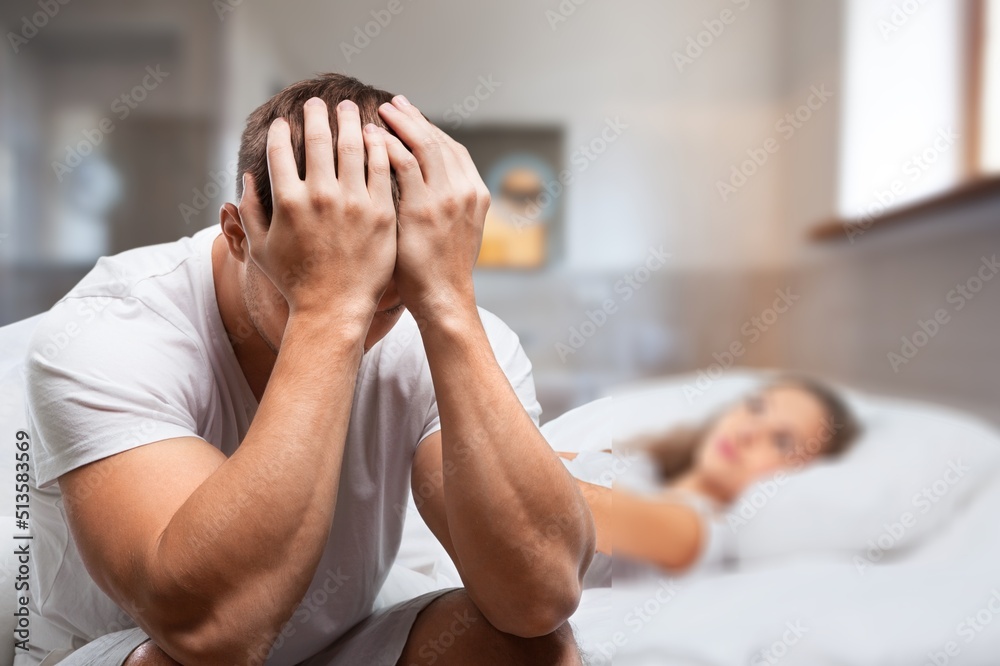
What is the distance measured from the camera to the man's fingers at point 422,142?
54 centimetres

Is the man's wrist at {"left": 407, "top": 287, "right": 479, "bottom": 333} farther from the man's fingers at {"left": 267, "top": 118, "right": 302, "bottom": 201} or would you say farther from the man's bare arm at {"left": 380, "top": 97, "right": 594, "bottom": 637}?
the man's fingers at {"left": 267, "top": 118, "right": 302, "bottom": 201}

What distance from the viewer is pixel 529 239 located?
47.8 inches

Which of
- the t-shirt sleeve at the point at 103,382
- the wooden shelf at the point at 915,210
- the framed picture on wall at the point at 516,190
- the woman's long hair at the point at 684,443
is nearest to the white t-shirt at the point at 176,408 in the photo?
the t-shirt sleeve at the point at 103,382

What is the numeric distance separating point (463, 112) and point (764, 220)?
0.80 meters

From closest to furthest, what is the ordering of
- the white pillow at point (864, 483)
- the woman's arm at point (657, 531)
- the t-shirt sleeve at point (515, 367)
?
the t-shirt sleeve at point (515, 367), the woman's arm at point (657, 531), the white pillow at point (864, 483)

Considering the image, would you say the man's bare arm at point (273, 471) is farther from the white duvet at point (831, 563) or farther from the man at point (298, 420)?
the white duvet at point (831, 563)

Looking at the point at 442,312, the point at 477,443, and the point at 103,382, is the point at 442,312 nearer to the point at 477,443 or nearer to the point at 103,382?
the point at 477,443

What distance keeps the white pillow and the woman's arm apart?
141 millimetres

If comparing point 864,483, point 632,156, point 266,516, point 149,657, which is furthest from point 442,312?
point 864,483

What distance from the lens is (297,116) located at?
549 mm

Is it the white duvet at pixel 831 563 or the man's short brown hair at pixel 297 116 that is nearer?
the man's short brown hair at pixel 297 116

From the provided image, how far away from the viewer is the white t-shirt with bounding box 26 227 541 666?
0.51m

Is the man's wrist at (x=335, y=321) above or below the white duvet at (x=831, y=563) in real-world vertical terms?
above

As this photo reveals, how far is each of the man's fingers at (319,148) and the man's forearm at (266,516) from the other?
12cm
